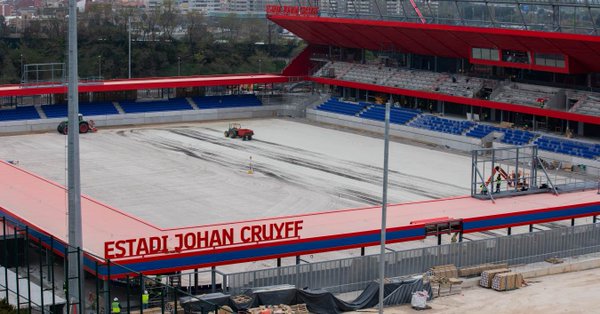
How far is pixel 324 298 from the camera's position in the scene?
3528cm

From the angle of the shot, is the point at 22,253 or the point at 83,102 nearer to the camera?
the point at 22,253

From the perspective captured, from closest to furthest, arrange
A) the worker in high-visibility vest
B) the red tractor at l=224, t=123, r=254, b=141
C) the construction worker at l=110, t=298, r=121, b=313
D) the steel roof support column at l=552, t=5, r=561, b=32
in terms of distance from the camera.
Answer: the construction worker at l=110, t=298, r=121, b=313
the worker in high-visibility vest
the steel roof support column at l=552, t=5, r=561, b=32
the red tractor at l=224, t=123, r=254, b=141

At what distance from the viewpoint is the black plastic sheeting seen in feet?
112

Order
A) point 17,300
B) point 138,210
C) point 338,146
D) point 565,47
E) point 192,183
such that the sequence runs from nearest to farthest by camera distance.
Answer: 1. point 17,300
2. point 138,210
3. point 192,183
4. point 565,47
5. point 338,146

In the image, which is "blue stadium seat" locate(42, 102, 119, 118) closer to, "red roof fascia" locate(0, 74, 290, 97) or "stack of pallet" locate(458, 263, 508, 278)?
"red roof fascia" locate(0, 74, 290, 97)

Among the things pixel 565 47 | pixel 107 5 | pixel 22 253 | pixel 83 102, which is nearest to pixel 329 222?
pixel 22 253

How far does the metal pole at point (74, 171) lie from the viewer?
94.8ft

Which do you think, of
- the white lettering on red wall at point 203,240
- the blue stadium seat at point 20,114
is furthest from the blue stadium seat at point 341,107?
the white lettering on red wall at point 203,240

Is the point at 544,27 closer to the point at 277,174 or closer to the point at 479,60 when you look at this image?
the point at 479,60

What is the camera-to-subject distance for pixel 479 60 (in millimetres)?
76250

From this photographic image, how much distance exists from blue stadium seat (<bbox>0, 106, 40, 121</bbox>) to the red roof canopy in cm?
2311

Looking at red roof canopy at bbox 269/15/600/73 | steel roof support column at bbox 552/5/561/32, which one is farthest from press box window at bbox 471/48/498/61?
steel roof support column at bbox 552/5/561/32

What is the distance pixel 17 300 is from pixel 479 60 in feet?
164

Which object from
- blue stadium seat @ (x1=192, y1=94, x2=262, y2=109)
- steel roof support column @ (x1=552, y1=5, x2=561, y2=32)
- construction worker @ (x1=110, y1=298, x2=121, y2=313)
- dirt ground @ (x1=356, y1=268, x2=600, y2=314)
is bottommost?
dirt ground @ (x1=356, y1=268, x2=600, y2=314)
